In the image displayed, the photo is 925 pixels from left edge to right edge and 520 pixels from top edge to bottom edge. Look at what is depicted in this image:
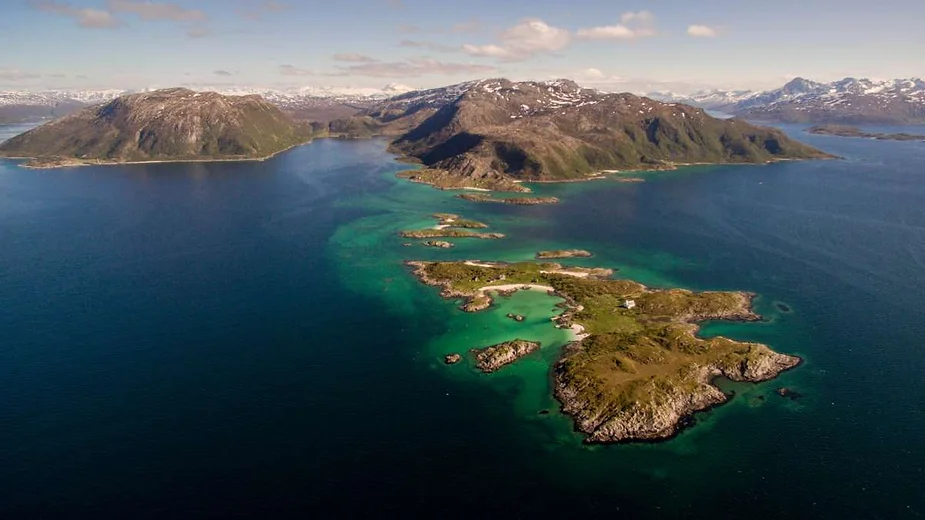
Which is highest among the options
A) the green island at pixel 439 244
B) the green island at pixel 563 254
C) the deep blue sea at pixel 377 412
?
the green island at pixel 439 244

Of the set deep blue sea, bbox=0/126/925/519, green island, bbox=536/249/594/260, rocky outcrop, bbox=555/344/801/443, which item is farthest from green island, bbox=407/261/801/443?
green island, bbox=536/249/594/260

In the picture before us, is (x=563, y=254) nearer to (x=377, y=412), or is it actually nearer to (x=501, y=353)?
(x=501, y=353)

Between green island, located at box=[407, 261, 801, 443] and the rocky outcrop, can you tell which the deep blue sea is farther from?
green island, located at box=[407, 261, 801, 443]

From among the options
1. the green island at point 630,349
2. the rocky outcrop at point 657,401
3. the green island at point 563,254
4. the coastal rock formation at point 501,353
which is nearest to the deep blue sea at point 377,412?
the rocky outcrop at point 657,401

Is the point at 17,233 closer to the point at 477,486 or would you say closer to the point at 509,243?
the point at 509,243

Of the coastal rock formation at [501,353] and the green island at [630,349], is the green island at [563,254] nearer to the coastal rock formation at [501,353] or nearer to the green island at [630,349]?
the green island at [630,349]
